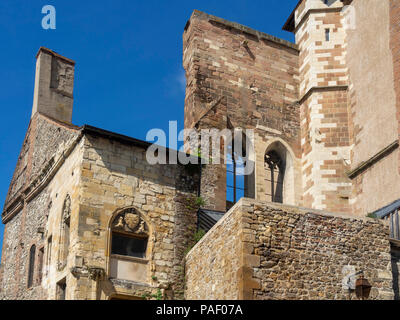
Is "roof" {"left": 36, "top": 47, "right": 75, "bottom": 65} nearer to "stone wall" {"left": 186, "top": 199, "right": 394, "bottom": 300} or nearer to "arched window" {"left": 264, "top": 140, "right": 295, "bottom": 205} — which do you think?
"arched window" {"left": 264, "top": 140, "right": 295, "bottom": 205}

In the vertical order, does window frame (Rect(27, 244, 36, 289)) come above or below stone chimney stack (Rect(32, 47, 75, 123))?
below

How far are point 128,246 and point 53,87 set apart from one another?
7024 mm

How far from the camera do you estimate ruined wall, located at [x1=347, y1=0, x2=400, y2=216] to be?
781 inches

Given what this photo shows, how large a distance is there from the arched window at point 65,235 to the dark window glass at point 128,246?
118 cm

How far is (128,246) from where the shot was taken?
1609 cm

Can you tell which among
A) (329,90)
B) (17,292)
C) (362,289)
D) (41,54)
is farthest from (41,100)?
(362,289)

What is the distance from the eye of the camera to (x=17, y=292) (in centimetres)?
1936

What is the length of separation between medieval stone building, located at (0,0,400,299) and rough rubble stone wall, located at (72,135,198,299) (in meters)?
0.03

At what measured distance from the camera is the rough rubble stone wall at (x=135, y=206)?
15469 millimetres

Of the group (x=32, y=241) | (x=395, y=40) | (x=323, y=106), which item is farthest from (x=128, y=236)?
(x=395, y=40)

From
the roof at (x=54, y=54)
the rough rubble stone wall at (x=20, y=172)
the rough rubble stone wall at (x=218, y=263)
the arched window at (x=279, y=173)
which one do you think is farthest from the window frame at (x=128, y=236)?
the roof at (x=54, y=54)

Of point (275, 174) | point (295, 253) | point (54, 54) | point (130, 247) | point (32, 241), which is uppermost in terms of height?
point (54, 54)

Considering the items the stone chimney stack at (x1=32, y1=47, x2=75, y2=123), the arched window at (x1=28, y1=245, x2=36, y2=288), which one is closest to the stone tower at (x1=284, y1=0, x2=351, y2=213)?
the stone chimney stack at (x1=32, y1=47, x2=75, y2=123)

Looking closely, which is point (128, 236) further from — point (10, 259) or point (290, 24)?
point (290, 24)
